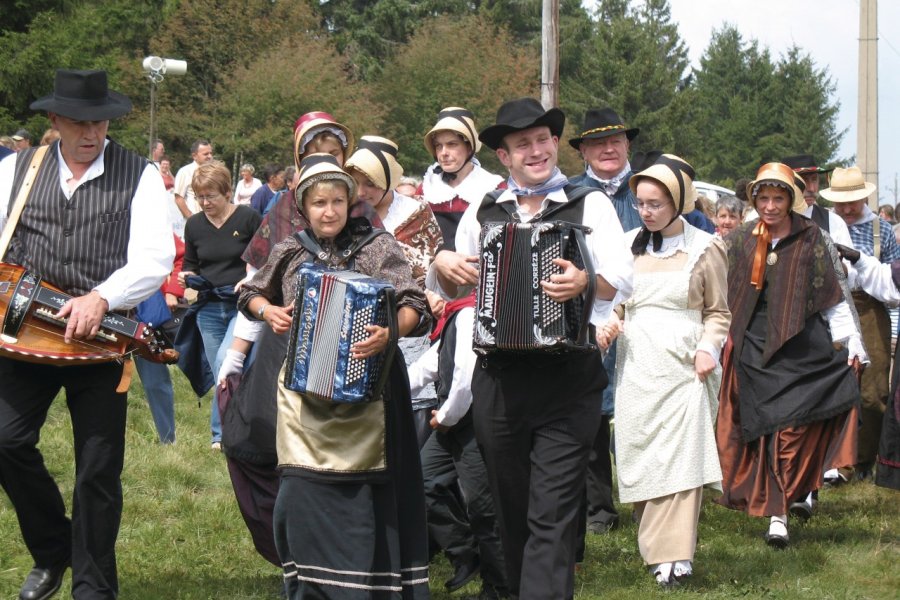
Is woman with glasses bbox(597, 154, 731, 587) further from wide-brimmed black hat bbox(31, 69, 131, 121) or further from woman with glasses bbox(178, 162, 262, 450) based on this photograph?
woman with glasses bbox(178, 162, 262, 450)

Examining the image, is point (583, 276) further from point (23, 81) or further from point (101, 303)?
point (23, 81)

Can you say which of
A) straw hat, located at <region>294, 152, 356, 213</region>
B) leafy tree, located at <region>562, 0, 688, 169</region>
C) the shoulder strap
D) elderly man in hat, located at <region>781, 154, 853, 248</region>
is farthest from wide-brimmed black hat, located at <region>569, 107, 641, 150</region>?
A: leafy tree, located at <region>562, 0, 688, 169</region>

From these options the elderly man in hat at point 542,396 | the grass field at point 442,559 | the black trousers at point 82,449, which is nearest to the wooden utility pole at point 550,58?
the grass field at point 442,559

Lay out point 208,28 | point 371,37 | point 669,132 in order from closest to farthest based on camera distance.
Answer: point 208,28 → point 371,37 → point 669,132

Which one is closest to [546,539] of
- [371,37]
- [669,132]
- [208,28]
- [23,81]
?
[23,81]

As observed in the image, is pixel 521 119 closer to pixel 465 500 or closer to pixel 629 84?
pixel 465 500

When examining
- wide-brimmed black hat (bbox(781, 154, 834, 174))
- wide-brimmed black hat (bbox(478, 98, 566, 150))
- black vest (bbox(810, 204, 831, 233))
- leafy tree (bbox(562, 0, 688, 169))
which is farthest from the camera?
leafy tree (bbox(562, 0, 688, 169))

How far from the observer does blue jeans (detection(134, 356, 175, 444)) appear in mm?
9586

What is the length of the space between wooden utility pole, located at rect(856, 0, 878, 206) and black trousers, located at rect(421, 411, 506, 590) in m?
6.80

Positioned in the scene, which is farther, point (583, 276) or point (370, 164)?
point (370, 164)

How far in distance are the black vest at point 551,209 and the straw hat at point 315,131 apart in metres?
1.24

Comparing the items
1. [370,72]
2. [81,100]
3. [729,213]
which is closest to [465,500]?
[81,100]

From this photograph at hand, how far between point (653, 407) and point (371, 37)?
5238 centimetres

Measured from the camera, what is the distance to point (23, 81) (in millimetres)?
28719
